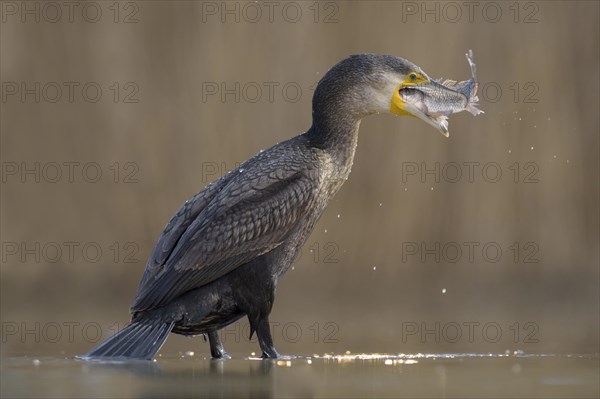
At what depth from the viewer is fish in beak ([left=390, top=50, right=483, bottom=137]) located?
772 centimetres

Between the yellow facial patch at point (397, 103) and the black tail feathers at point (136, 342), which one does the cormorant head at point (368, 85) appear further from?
the black tail feathers at point (136, 342)

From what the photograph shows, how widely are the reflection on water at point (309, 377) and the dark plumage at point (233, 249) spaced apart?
19 cm

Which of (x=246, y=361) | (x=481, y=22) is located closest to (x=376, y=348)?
(x=246, y=361)

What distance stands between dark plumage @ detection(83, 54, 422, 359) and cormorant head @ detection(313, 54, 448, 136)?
242 millimetres

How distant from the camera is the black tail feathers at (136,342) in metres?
7.03

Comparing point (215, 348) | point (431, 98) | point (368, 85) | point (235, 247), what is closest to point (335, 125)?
point (368, 85)

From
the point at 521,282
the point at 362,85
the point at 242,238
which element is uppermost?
the point at 362,85

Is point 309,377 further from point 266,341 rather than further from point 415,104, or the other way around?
point 415,104

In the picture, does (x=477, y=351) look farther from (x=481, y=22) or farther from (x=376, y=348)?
(x=481, y=22)

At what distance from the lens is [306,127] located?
40.3 ft

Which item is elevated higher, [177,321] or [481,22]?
[481,22]

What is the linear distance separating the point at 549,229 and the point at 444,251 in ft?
2.85

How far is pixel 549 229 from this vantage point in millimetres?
12242

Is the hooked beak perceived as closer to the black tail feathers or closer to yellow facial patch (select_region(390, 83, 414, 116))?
yellow facial patch (select_region(390, 83, 414, 116))
